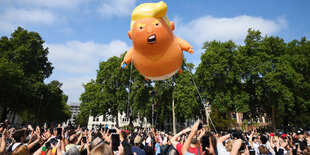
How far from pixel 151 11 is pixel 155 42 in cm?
110

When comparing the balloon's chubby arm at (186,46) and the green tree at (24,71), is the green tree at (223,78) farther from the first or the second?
the green tree at (24,71)

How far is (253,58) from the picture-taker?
2291 centimetres

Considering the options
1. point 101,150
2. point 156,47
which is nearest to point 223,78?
point 156,47

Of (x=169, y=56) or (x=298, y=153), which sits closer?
(x=298, y=153)

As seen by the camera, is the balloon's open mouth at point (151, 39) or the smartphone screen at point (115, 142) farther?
the balloon's open mouth at point (151, 39)

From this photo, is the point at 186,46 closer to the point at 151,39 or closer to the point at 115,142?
the point at 151,39

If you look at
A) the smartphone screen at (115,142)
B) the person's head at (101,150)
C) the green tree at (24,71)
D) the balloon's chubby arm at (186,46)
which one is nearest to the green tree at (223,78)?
the balloon's chubby arm at (186,46)

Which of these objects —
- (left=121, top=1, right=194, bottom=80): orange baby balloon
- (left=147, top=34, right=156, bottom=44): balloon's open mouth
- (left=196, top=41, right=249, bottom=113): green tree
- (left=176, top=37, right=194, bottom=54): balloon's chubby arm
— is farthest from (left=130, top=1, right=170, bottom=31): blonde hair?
(left=196, top=41, right=249, bottom=113): green tree

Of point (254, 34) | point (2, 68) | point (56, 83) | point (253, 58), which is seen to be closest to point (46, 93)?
point (56, 83)

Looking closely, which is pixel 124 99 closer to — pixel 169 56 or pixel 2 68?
pixel 2 68

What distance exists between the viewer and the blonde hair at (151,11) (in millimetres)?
6133

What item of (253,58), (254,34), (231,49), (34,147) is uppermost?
(254,34)

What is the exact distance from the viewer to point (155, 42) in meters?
6.10

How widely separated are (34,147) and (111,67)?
26038 millimetres
